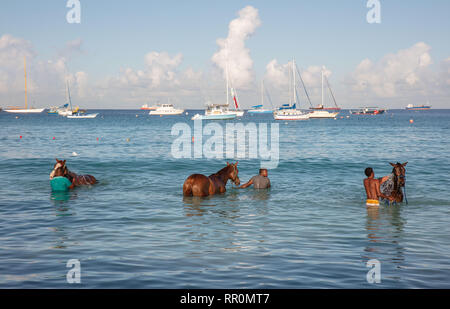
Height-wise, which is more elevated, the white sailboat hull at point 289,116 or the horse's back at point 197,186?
the white sailboat hull at point 289,116

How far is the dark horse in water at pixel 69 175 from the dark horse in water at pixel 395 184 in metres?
14.2

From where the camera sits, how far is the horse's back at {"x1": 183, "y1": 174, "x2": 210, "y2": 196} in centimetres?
1830

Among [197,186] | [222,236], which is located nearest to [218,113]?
[197,186]

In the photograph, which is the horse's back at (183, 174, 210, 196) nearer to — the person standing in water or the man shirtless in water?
the person standing in water

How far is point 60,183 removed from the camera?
20156mm

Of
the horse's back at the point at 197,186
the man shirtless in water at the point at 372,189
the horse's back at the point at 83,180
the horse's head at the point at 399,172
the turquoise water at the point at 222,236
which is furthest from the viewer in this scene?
the horse's back at the point at 83,180

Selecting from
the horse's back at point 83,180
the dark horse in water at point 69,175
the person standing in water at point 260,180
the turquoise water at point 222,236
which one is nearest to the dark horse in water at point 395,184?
the turquoise water at point 222,236

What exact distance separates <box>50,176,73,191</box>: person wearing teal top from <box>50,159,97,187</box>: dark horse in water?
21 centimetres

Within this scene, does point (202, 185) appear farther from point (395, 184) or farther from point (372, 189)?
point (395, 184)

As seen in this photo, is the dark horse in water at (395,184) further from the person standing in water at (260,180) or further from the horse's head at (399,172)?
the person standing in water at (260,180)

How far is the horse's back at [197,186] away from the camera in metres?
18.3

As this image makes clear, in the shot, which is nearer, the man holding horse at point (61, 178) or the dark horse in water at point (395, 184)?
the dark horse in water at point (395, 184)

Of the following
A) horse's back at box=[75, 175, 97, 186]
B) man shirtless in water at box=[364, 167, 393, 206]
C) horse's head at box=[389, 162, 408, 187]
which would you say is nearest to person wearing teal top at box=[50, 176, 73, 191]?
horse's back at box=[75, 175, 97, 186]

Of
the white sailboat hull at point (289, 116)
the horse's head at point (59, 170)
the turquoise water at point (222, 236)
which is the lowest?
the turquoise water at point (222, 236)
